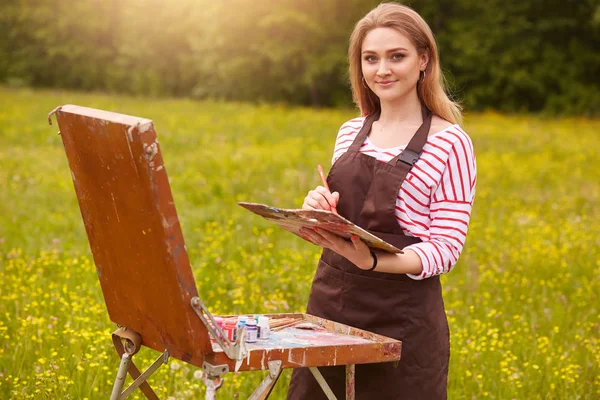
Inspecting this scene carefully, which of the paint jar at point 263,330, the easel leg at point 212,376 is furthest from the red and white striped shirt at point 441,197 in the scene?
the easel leg at point 212,376

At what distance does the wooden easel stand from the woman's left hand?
0.27 m

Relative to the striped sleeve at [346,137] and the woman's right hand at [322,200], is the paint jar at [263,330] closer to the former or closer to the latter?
the woman's right hand at [322,200]

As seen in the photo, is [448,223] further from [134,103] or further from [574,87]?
[574,87]

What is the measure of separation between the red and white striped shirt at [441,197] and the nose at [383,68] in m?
0.29

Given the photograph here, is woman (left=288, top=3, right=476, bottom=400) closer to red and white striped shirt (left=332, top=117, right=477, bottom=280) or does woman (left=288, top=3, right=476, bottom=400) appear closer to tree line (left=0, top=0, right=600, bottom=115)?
red and white striped shirt (left=332, top=117, right=477, bottom=280)

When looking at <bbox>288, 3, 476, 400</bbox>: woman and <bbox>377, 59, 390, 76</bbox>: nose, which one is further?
<bbox>377, 59, 390, 76</bbox>: nose

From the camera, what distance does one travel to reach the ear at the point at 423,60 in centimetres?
326

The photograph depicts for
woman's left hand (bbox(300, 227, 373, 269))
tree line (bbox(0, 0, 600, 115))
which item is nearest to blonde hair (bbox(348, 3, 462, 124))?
woman's left hand (bbox(300, 227, 373, 269))

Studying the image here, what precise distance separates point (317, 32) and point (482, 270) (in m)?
26.3

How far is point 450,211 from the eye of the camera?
9.92ft

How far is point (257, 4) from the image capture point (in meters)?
32.5

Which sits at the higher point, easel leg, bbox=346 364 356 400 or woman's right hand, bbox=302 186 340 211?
woman's right hand, bbox=302 186 340 211

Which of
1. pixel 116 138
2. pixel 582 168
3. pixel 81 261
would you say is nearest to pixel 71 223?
pixel 81 261

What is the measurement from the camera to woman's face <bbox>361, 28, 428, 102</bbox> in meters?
3.18
